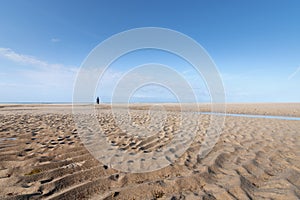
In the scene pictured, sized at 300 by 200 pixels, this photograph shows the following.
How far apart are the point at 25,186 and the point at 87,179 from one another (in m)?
0.94

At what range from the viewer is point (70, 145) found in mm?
5160

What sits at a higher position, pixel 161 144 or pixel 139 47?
pixel 139 47

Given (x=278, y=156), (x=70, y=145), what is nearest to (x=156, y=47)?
(x=70, y=145)

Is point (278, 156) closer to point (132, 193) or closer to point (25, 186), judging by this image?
point (132, 193)

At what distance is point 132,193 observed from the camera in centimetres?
271

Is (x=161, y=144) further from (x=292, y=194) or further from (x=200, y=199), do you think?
(x=292, y=194)

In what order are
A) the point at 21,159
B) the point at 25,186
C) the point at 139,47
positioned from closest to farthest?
the point at 25,186 < the point at 21,159 < the point at 139,47

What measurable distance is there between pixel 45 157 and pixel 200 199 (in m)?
3.58

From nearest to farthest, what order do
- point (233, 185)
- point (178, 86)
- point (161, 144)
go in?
point (233, 185) < point (161, 144) < point (178, 86)

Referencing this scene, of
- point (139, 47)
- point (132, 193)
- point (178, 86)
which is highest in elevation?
point (139, 47)

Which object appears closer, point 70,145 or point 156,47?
point 70,145

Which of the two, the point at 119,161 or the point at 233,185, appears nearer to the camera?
the point at 233,185

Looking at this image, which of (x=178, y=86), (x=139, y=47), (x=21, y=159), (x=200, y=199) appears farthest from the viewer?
(x=178, y=86)

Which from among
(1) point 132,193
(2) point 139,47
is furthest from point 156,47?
(1) point 132,193
